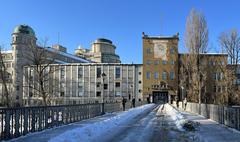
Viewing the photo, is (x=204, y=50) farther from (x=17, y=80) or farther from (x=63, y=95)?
(x=17, y=80)

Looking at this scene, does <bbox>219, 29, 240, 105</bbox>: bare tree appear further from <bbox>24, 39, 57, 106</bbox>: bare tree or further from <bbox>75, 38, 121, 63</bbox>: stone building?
<bbox>75, 38, 121, 63</bbox>: stone building

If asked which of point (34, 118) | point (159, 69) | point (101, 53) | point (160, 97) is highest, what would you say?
point (101, 53)

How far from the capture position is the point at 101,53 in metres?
181

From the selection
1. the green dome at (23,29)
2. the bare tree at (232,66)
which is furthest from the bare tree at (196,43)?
the green dome at (23,29)

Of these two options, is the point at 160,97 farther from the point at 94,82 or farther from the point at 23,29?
the point at 23,29

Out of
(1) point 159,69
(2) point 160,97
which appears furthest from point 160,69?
(2) point 160,97

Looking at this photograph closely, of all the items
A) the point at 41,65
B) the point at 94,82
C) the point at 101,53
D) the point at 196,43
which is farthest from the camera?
the point at 101,53

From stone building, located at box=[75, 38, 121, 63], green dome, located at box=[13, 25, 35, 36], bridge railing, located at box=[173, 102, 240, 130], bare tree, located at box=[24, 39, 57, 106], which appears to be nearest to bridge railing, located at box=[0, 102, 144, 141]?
bridge railing, located at box=[173, 102, 240, 130]

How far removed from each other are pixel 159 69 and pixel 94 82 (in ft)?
65.6

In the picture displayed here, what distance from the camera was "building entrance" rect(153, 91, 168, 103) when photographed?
113 metres

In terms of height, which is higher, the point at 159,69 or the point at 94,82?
the point at 159,69

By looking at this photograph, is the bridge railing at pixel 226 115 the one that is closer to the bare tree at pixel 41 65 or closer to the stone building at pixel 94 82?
the bare tree at pixel 41 65

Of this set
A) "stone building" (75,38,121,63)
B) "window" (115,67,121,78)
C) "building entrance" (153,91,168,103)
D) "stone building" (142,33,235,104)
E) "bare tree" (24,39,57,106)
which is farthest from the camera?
"stone building" (75,38,121,63)

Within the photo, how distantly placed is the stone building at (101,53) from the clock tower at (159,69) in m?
69.5
